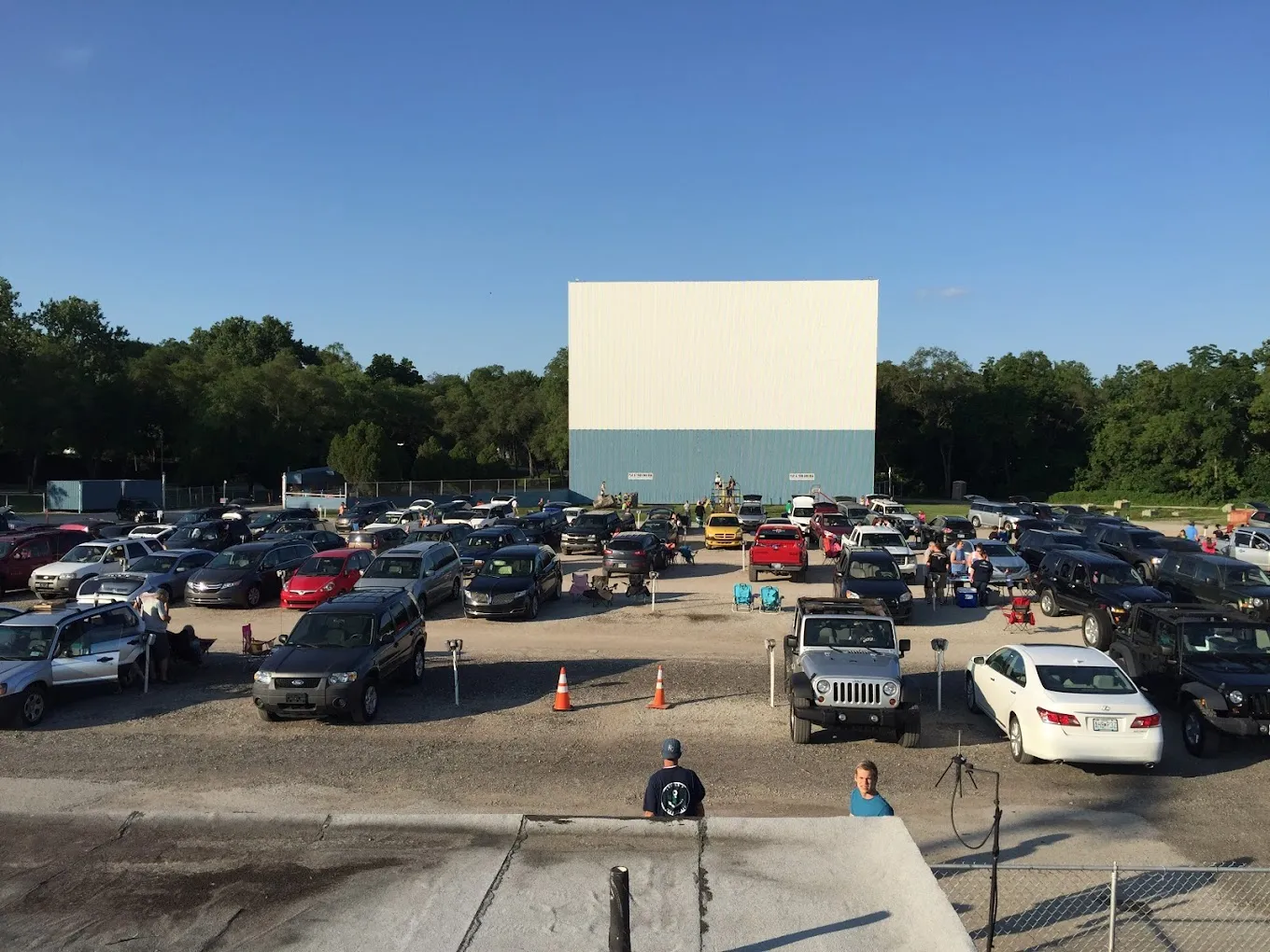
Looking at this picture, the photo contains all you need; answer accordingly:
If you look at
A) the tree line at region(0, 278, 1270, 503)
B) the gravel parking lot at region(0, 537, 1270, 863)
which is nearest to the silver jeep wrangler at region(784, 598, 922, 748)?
the gravel parking lot at region(0, 537, 1270, 863)

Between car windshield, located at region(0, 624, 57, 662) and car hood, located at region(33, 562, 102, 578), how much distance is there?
463 inches

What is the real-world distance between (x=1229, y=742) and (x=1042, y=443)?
75.3m

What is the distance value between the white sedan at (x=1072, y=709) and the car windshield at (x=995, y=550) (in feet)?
49.2

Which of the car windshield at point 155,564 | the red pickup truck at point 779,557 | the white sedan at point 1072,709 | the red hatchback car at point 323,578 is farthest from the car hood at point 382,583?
the white sedan at point 1072,709

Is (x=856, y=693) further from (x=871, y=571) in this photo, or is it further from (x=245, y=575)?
(x=245, y=575)

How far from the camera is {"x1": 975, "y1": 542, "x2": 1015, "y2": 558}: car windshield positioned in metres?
27.4

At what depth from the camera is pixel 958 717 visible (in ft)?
46.8

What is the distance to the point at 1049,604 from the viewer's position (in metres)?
22.4

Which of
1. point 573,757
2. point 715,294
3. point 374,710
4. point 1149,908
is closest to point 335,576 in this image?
point 374,710

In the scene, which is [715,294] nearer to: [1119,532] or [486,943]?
[1119,532]

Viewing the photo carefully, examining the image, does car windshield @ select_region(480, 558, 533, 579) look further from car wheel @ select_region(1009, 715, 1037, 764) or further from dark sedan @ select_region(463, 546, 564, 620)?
car wheel @ select_region(1009, 715, 1037, 764)

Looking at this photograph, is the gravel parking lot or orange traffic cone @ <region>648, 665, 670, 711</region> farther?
orange traffic cone @ <region>648, 665, 670, 711</region>

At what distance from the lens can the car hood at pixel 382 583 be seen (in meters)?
21.8

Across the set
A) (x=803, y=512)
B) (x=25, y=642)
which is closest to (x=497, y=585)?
(x=25, y=642)
